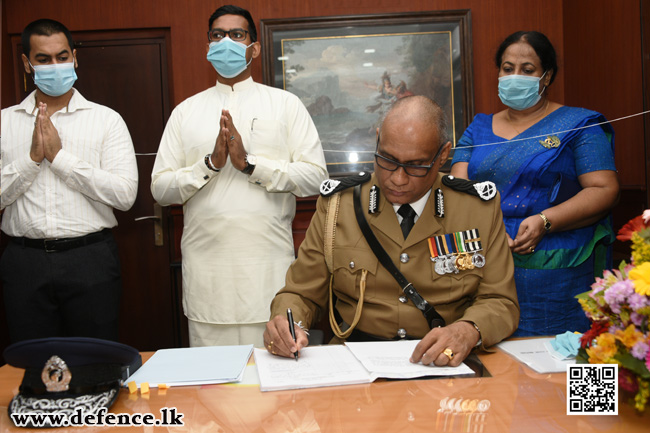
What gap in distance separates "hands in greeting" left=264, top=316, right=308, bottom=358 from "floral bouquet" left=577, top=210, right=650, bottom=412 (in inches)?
30.6

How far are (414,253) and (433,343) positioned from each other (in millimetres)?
455

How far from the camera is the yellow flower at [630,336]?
1170mm

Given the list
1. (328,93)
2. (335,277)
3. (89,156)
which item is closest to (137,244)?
(89,156)

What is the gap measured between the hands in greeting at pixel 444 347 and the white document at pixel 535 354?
0.16 metres

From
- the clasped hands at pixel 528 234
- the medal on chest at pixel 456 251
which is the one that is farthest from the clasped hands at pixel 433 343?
the clasped hands at pixel 528 234

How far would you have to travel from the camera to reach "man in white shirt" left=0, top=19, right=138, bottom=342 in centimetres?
278

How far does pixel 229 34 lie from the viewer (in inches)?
118

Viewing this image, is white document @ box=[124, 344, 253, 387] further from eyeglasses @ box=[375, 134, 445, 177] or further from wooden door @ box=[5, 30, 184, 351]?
wooden door @ box=[5, 30, 184, 351]

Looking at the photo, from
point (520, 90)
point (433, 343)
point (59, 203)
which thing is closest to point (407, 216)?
point (433, 343)

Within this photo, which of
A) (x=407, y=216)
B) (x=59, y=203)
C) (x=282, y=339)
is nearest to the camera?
(x=282, y=339)

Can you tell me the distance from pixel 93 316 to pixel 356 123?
2179 millimetres

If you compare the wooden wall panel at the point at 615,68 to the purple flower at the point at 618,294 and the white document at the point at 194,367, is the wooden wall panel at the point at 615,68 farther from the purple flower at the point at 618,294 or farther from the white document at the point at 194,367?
the white document at the point at 194,367

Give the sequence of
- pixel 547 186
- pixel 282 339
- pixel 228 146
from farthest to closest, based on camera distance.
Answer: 1. pixel 228 146
2. pixel 547 186
3. pixel 282 339

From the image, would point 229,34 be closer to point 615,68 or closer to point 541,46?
point 541,46
